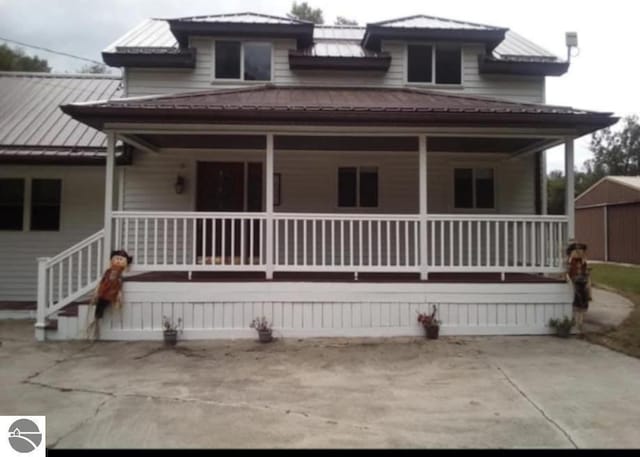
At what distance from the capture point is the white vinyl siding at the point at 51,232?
9102 mm

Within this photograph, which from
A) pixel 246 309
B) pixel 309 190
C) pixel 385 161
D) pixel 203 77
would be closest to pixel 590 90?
pixel 385 161

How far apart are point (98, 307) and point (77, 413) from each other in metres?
2.74

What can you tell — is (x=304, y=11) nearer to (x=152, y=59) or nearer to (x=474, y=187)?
(x=152, y=59)

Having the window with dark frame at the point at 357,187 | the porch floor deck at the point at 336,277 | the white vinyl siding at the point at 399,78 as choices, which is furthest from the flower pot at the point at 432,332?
the white vinyl siding at the point at 399,78

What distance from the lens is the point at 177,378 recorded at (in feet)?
16.7

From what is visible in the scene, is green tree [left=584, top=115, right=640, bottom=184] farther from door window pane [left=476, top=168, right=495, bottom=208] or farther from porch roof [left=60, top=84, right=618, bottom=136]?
porch roof [left=60, top=84, right=618, bottom=136]

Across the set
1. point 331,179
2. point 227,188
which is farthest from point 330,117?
point 227,188

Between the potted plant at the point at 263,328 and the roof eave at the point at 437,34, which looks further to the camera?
the roof eave at the point at 437,34

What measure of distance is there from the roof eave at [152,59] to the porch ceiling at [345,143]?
5.79 ft

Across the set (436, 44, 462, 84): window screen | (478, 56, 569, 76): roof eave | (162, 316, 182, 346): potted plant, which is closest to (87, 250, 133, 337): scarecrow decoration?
(162, 316, 182, 346): potted plant

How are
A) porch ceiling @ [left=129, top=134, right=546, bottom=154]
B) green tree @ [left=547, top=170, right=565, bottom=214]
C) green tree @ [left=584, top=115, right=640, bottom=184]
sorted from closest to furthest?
porch ceiling @ [left=129, top=134, right=546, bottom=154], green tree @ [left=547, top=170, right=565, bottom=214], green tree @ [left=584, top=115, right=640, bottom=184]

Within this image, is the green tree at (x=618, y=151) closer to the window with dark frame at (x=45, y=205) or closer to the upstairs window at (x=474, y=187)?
the upstairs window at (x=474, y=187)

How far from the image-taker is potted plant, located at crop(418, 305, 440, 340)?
6.71m

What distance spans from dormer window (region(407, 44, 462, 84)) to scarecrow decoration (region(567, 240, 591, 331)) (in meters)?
4.48
